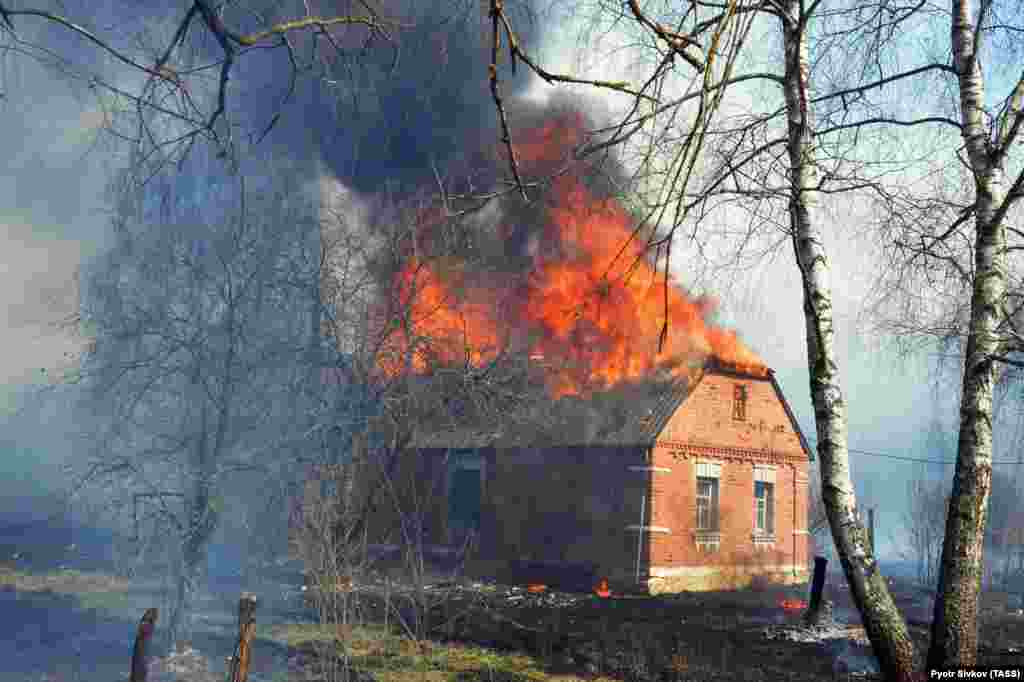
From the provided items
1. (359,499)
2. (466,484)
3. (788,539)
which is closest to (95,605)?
(359,499)

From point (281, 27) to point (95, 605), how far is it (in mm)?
15382

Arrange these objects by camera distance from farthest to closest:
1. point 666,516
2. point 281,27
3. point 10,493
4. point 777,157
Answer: point 10,493
point 666,516
point 777,157
point 281,27

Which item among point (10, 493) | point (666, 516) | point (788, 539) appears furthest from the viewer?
point (10, 493)

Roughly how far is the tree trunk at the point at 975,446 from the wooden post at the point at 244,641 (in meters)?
4.87

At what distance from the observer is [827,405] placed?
5699mm

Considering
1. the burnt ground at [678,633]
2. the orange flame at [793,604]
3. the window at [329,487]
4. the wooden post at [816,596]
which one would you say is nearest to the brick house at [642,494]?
the burnt ground at [678,633]

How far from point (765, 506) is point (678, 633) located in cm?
996

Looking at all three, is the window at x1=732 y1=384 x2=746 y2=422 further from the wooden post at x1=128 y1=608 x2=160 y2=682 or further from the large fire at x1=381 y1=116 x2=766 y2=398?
the wooden post at x1=128 y1=608 x2=160 y2=682

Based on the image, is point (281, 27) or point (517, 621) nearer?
point (281, 27)

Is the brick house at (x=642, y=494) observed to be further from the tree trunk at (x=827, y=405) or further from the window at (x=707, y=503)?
the tree trunk at (x=827, y=405)

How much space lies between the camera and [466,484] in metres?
24.4

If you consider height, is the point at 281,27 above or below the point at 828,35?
below

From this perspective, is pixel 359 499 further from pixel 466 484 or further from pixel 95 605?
pixel 466 484

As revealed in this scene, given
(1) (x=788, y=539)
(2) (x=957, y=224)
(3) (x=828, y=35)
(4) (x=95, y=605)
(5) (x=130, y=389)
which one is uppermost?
(3) (x=828, y=35)
